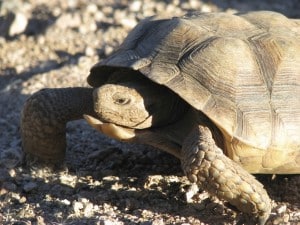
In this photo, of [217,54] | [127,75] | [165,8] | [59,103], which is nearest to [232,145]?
[217,54]

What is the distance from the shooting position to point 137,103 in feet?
12.3

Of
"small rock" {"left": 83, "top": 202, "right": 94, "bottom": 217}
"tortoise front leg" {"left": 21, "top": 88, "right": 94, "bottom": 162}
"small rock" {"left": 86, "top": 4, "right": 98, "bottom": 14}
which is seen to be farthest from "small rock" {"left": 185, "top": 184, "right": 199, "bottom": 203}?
"small rock" {"left": 86, "top": 4, "right": 98, "bottom": 14}

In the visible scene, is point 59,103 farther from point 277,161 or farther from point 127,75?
point 277,161

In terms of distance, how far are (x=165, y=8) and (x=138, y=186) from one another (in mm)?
4378

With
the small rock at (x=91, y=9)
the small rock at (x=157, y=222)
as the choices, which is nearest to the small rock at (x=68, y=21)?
the small rock at (x=91, y=9)

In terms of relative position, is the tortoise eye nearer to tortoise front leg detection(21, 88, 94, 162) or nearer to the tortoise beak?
the tortoise beak

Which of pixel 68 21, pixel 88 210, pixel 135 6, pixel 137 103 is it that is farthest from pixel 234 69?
pixel 135 6

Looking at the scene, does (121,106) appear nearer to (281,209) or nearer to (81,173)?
(81,173)

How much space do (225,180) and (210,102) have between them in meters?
0.52

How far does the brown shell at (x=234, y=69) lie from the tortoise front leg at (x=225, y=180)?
0.22 m

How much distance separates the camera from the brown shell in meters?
3.63

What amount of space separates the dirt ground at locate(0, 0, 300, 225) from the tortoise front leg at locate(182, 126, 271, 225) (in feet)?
0.47


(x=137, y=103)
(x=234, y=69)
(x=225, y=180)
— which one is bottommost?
(x=225, y=180)

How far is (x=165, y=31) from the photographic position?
4.05 meters
